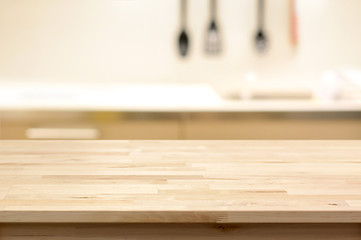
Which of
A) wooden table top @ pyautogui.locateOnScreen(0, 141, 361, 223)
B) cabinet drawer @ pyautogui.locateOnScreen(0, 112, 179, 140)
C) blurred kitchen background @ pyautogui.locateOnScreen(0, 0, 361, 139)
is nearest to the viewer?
wooden table top @ pyautogui.locateOnScreen(0, 141, 361, 223)

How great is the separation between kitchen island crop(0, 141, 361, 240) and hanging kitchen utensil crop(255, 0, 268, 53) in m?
1.49

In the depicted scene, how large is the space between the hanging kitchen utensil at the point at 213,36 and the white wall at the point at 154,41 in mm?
31

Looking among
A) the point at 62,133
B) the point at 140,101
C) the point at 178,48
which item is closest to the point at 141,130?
the point at 140,101

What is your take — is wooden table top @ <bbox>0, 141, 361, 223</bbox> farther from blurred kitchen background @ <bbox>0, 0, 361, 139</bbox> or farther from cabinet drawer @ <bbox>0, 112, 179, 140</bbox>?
blurred kitchen background @ <bbox>0, 0, 361, 139</bbox>

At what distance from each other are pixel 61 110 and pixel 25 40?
2.32ft

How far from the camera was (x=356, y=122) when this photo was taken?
187cm

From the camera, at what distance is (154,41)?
7.91ft

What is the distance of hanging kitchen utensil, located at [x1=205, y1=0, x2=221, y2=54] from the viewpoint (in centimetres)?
238

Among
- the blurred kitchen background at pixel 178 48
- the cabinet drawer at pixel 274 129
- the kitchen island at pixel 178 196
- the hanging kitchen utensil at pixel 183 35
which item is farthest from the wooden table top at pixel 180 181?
the hanging kitchen utensil at pixel 183 35

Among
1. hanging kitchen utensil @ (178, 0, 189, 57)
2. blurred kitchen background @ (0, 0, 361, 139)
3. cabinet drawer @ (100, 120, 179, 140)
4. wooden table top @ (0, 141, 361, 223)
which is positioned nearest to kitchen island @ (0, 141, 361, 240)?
wooden table top @ (0, 141, 361, 223)

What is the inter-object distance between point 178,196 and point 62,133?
3.98ft

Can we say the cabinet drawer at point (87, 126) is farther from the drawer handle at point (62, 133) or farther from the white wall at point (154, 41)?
the white wall at point (154, 41)

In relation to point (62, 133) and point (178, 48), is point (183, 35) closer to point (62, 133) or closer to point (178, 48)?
point (178, 48)

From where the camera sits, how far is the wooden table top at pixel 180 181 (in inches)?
26.7
